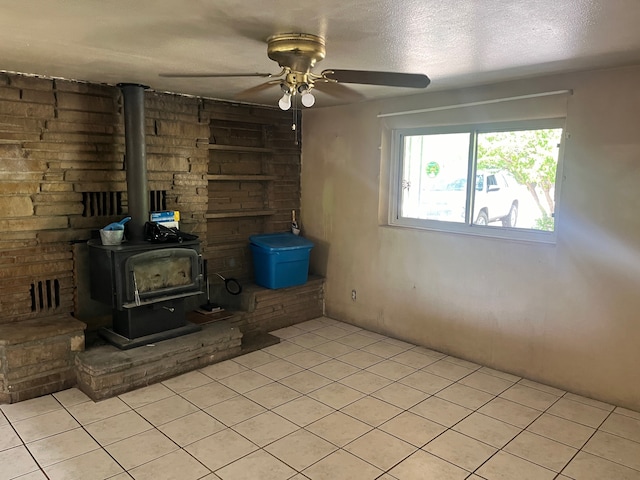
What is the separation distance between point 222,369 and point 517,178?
2.61 meters

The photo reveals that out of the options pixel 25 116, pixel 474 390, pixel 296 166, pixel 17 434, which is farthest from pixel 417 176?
pixel 17 434

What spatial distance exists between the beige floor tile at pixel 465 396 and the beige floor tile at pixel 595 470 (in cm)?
67

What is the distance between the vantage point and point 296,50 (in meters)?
2.18

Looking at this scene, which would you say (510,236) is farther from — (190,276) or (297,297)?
(190,276)

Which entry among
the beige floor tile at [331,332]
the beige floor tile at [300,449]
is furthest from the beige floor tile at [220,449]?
the beige floor tile at [331,332]

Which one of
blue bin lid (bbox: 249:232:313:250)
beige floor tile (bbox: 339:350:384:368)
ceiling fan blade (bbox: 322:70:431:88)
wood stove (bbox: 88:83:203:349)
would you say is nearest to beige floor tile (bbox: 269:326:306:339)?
beige floor tile (bbox: 339:350:384:368)

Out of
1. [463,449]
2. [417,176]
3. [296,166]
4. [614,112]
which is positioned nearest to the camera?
[463,449]

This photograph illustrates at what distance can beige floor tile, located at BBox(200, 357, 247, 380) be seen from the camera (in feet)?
11.2

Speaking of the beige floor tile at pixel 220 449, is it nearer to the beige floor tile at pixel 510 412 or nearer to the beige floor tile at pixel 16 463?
the beige floor tile at pixel 16 463

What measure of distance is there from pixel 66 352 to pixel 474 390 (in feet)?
9.20

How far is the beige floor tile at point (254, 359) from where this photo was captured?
3633 millimetres

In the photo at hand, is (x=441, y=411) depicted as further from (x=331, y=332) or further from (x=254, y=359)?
(x=331, y=332)

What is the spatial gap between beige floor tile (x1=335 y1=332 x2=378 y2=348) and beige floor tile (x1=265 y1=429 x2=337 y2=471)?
1.49 metres

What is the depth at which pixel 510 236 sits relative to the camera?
3.48 m
